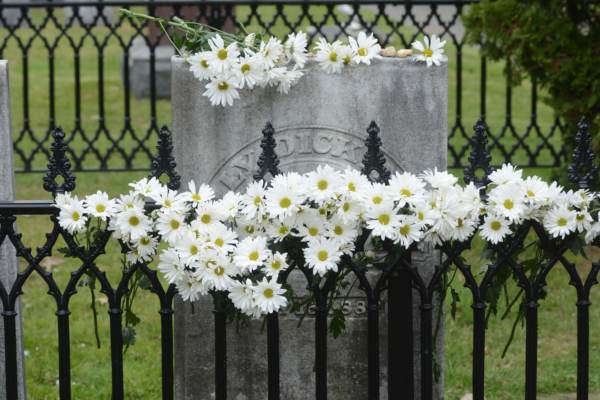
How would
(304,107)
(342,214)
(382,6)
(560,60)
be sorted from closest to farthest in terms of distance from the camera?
(342,214), (304,107), (560,60), (382,6)

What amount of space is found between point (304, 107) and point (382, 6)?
4629 millimetres

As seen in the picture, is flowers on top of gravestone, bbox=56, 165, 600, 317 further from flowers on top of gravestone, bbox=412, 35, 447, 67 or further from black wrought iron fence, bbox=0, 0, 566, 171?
black wrought iron fence, bbox=0, 0, 566, 171

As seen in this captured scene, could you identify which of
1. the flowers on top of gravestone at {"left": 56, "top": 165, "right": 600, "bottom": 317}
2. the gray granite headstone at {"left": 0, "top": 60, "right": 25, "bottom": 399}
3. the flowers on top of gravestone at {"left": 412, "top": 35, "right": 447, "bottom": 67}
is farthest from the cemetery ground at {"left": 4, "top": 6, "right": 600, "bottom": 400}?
the flowers on top of gravestone at {"left": 56, "top": 165, "right": 600, "bottom": 317}

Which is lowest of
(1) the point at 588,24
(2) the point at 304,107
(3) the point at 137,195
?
(3) the point at 137,195

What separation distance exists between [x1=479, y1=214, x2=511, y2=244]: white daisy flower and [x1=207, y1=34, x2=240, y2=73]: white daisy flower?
3.06 ft

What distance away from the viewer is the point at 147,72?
12023mm

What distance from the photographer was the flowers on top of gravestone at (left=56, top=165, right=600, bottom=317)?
3.55 m

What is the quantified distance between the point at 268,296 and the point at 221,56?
0.83m

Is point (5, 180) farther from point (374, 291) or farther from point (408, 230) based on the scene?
point (408, 230)

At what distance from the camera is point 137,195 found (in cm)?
367

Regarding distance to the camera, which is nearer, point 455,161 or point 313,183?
point 313,183

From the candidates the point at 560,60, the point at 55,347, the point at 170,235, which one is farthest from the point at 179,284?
the point at 560,60

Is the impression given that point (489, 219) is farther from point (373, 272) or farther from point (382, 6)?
point (382, 6)

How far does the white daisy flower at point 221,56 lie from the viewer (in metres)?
3.96
